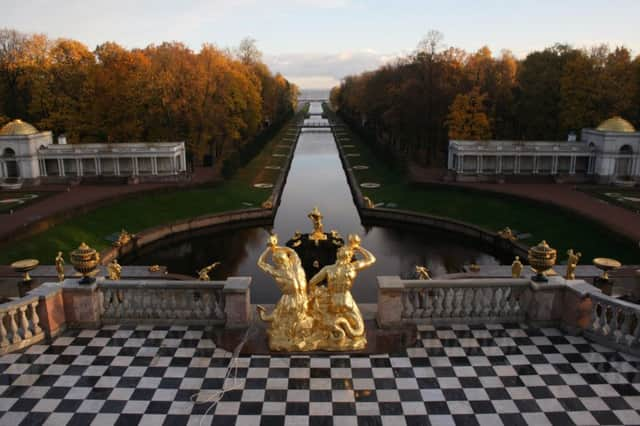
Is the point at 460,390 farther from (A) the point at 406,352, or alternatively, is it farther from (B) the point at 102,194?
(B) the point at 102,194

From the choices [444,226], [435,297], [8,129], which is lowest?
[444,226]

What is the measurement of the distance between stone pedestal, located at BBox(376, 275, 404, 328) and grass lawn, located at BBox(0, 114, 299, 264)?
84.5 ft

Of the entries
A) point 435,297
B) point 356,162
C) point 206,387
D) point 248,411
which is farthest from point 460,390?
point 356,162

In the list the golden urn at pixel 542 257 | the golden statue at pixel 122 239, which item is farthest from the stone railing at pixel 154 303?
the golden statue at pixel 122 239

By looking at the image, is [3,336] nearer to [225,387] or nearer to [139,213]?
[225,387]

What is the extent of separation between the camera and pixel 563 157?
5969 cm

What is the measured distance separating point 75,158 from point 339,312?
174 ft

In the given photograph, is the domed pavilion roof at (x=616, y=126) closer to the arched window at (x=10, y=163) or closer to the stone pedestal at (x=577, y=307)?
the stone pedestal at (x=577, y=307)

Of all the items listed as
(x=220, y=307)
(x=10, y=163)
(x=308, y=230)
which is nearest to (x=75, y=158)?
(x=10, y=163)

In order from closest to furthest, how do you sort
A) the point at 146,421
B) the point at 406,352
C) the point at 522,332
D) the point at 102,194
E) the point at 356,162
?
the point at 146,421 → the point at 406,352 → the point at 522,332 → the point at 102,194 → the point at 356,162

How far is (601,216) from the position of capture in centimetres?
4019

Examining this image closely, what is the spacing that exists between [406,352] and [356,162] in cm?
6230

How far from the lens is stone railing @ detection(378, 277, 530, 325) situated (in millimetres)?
15422

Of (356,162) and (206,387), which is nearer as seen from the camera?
(206,387)
